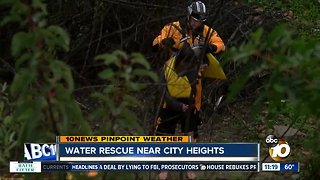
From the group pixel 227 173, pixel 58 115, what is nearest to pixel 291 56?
pixel 58 115

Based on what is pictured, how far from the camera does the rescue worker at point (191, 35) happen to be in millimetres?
4332

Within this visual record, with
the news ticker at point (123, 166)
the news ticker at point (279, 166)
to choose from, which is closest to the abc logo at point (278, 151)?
the news ticker at point (279, 166)

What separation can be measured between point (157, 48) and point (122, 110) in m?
1.99

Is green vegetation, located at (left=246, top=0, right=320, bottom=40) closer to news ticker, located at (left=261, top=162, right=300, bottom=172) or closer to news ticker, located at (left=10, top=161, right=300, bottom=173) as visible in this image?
news ticker, located at (left=261, top=162, right=300, bottom=172)

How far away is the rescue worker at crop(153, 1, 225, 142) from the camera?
4332 mm

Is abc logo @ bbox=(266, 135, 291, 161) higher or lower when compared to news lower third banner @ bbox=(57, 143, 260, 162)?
lower

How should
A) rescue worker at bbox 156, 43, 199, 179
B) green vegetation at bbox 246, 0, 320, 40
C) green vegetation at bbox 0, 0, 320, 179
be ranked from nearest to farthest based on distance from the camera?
1. green vegetation at bbox 0, 0, 320, 179
2. rescue worker at bbox 156, 43, 199, 179
3. green vegetation at bbox 246, 0, 320, 40

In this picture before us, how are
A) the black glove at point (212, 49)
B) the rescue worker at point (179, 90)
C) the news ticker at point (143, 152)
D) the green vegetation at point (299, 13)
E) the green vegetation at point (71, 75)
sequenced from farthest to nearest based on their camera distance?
the green vegetation at point (299, 13) < the black glove at point (212, 49) < the rescue worker at point (179, 90) < the news ticker at point (143, 152) < the green vegetation at point (71, 75)

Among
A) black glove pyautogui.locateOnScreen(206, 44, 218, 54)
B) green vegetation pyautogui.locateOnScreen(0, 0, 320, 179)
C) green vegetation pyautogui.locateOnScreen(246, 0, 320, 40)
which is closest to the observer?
green vegetation pyautogui.locateOnScreen(0, 0, 320, 179)

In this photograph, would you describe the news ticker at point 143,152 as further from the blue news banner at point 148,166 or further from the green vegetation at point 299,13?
the green vegetation at point 299,13

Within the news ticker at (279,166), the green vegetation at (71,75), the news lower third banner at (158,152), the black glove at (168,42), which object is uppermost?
the green vegetation at (71,75)

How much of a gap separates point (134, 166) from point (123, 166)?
0.38ft

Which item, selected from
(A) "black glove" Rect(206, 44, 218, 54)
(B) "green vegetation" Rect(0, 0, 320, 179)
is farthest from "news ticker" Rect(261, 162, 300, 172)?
(B) "green vegetation" Rect(0, 0, 320, 179)

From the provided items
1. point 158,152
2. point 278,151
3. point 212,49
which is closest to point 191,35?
point 212,49
